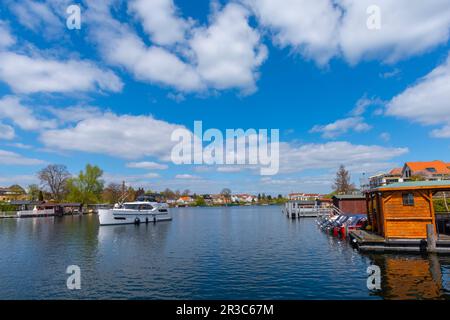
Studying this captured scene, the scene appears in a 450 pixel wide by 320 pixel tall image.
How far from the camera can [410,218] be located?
2491cm

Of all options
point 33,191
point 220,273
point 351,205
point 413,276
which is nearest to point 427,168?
point 351,205

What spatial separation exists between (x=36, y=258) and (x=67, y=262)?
427cm

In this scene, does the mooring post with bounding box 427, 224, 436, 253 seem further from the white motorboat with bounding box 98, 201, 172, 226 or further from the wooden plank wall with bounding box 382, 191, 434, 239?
the white motorboat with bounding box 98, 201, 172, 226

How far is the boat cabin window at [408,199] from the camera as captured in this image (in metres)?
24.9

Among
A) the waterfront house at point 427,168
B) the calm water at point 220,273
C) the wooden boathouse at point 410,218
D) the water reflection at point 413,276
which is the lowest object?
the calm water at point 220,273

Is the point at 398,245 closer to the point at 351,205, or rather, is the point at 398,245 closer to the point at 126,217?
the point at 351,205

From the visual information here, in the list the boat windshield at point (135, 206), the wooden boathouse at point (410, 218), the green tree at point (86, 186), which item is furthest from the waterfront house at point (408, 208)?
the green tree at point (86, 186)

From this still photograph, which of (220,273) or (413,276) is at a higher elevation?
(413,276)

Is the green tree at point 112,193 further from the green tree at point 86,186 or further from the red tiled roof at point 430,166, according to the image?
the red tiled roof at point 430,166

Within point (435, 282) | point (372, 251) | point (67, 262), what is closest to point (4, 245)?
point (67, 262)

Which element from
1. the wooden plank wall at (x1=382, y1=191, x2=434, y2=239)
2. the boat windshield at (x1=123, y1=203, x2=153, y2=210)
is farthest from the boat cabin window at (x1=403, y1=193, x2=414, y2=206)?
the boat windshield at (x1=123, y1=203, x2=153, y2=210)

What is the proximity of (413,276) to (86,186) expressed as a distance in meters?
117
